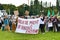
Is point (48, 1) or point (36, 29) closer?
point (36, 29)

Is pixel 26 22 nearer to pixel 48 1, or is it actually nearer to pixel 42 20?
pixel 42 20

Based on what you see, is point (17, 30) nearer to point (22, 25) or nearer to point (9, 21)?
point (22, 25)

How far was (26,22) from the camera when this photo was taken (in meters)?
20.1

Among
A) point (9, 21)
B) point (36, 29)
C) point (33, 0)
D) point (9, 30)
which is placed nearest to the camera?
point (36, 29)

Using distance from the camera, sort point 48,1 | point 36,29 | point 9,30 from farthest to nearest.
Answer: point 48,1, point 9,30, point 36,29

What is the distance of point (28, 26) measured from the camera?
19.5 m

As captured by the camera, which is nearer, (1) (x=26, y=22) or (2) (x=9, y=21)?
(1) (x=26, y=22)

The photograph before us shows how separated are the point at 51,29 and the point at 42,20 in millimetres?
1054

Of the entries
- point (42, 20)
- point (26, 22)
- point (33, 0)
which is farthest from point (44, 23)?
point (33, 0)

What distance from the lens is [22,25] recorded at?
19797mm

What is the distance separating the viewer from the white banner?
19234 mm

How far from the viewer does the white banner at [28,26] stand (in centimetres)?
1923

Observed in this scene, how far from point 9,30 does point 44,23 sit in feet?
9.30

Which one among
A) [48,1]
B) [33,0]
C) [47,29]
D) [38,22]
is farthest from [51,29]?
[48,1]
